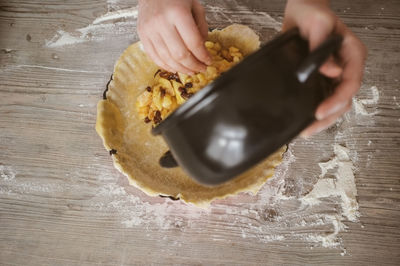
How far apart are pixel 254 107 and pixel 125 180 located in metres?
0.76

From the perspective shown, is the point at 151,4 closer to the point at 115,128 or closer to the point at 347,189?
the point at 115,128

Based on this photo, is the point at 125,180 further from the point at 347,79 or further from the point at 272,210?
the point at 347,79

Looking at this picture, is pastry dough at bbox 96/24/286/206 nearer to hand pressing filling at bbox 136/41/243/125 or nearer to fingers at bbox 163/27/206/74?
→ hand pressing filling at bbox 136/41/243/125

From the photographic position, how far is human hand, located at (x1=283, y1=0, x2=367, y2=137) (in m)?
0.71

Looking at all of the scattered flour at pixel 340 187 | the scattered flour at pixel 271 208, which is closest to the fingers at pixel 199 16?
the scattered flour at pixel 271 208

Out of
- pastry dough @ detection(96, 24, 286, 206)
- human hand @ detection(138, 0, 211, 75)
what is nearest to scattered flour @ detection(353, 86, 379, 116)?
pastry dough @ detection(96, 24, 286, 206)

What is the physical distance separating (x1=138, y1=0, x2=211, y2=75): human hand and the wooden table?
1.34 feet

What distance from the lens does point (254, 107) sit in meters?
0.63

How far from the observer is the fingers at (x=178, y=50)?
3.06ft

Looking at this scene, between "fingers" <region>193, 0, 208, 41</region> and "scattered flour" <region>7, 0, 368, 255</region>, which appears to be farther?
"scattered flour" <region>7, 0, 368, 255</region>

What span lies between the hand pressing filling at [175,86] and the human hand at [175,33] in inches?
2.2

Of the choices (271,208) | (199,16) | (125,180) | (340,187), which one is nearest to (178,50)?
(199,16)

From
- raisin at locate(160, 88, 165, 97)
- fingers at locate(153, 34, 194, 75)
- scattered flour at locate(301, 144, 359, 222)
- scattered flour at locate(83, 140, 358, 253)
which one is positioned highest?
fingers at locate(153, 34, 194, 75)

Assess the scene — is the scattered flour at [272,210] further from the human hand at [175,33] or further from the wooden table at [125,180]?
the human hand at [175,33]
